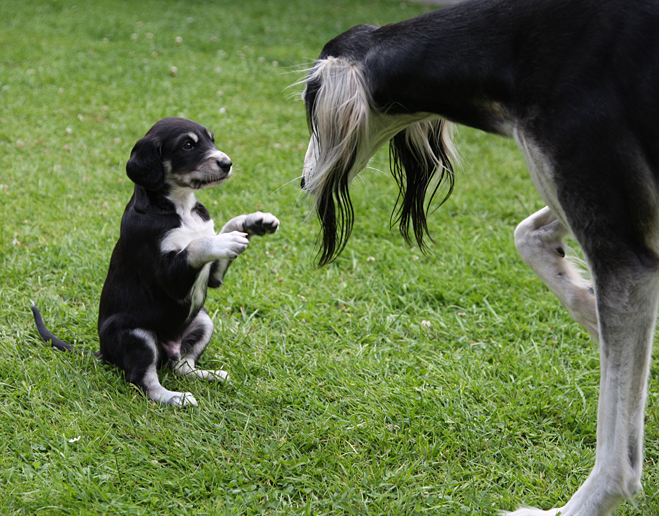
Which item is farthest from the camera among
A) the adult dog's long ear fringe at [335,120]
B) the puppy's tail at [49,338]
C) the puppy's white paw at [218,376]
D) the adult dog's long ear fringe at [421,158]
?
the puppy's tail at [49,338]

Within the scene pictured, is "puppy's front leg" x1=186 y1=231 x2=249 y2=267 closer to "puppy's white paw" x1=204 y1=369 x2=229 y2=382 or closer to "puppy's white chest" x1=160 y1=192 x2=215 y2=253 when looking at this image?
"puppy's white chest" x1=160 y1=192 x2=215 y2=253

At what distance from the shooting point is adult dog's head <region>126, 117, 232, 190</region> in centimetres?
301

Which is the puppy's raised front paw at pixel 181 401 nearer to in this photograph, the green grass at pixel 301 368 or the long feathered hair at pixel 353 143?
the green grass at pixel 301 368

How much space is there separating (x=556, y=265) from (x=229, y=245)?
1.38 m

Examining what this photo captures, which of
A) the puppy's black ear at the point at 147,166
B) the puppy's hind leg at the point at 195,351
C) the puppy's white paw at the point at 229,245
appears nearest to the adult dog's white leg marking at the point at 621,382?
the puppy's white paw at the point at 229,245

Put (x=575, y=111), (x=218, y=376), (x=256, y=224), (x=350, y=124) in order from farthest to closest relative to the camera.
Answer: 1. (x=218, y=376)
2. (x=256, y=224)
3. (x=350, y=124)
4. (x=575, y=111)

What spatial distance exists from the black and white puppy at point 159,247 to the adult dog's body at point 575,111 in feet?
2.34

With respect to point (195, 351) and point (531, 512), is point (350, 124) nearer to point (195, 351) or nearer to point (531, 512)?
point (195, 351)

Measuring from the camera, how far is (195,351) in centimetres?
337

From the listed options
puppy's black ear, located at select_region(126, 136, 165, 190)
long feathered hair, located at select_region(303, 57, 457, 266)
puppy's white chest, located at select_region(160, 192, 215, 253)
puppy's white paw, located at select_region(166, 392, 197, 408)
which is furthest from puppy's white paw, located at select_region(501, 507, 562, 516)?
puppy's black ear, located at select_region(126, 136, 165, 190)

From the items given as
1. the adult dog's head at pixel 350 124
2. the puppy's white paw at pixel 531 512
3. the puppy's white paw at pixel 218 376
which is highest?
the adult dog's head at pixel 350 124

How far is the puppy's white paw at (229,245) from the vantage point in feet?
8.97

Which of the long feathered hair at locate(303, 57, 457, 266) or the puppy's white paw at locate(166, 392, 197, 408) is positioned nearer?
the long feathered hair at locate(303, 57, 457, 266)

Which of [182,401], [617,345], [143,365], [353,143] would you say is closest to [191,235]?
[143,365]
